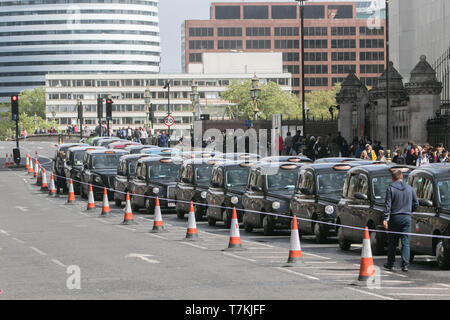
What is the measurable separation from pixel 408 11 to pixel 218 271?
174 feet

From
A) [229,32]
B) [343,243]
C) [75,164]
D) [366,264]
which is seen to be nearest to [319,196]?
[343,243]

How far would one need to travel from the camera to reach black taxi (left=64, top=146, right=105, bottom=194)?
138ft

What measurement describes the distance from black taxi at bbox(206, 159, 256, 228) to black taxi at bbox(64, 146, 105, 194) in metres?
14.6

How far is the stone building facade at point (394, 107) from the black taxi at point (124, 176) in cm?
1054

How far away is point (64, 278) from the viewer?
1630cm

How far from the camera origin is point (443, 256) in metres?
17.0

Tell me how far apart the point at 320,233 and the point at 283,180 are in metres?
3.38

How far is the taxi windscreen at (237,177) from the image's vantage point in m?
27.5

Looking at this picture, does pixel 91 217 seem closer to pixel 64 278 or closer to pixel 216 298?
pixel 64 278

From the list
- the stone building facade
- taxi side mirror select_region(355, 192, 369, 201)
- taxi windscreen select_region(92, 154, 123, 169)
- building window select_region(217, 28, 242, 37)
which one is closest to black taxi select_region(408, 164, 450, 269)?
taxi side mirror select_region(355, 192, 369, 201)

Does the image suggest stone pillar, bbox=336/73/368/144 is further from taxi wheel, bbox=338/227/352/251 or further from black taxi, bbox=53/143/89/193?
taxi wheel, bbox=338/227/352/251

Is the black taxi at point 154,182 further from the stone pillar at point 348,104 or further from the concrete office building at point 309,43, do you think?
the concrete office building at point 309,43

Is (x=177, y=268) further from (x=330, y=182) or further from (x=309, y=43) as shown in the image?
(x=309, y=43)
